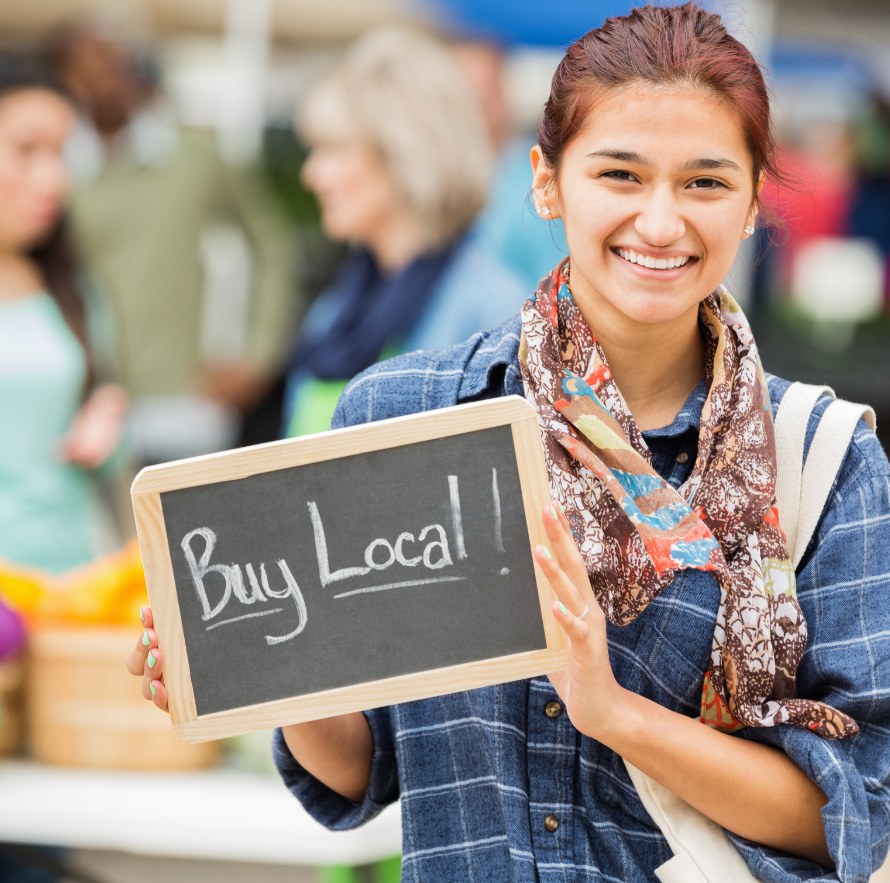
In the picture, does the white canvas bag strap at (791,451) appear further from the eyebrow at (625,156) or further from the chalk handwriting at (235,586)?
the chalk handwriting at (235,586)

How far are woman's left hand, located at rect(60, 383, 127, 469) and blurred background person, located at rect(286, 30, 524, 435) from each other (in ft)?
1.63

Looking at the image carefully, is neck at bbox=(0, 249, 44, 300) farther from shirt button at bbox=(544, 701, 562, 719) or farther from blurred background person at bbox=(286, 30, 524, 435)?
shirt button at bbox=(544, 701, 562, 719)

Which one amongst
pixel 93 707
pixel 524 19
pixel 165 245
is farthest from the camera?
pixel 165 245

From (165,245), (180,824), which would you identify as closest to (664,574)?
(180,824)

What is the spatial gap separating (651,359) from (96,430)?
6.69 feet

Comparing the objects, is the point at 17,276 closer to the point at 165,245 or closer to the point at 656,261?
the point at 165,245

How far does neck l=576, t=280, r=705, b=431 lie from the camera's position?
140 cm

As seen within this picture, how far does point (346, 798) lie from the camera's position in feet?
5.08

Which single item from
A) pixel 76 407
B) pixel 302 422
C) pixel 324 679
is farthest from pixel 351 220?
pixel 324 679

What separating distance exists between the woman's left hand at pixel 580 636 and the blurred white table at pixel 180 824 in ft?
3.30

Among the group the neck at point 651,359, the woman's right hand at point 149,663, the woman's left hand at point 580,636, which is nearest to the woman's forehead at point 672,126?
the neck at point 651,359

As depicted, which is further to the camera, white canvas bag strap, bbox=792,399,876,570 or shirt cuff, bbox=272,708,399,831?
shirt cuff, bbox=272,708,399,831

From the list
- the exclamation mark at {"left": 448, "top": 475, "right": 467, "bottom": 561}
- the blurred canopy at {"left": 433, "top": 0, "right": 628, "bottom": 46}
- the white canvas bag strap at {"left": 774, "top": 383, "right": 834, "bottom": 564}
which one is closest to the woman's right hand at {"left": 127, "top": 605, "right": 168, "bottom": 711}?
the exclamation mark at {"left": 448, "top": 475, "right": 467, "bottom": 561}

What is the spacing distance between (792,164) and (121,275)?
3.77 metres
